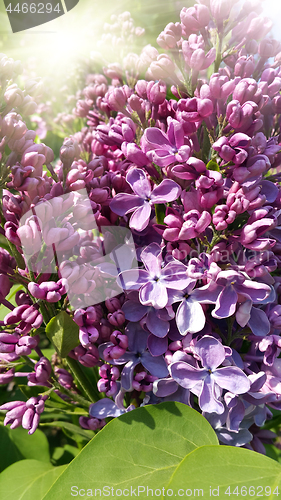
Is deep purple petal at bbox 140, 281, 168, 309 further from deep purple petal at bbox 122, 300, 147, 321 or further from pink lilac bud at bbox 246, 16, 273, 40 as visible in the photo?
pink lilac bud at bbox 246, 16, 273, 40

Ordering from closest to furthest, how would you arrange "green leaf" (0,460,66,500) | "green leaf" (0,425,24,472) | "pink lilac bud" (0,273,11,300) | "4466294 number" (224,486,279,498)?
"4466294 number" (224,486,279,498), "pink lilac bud" (0,273,11,300), "green leaf" (0,460,66,500), "green leaf" (0,425,24,472)

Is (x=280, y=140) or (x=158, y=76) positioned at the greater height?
(x=158, y=76)

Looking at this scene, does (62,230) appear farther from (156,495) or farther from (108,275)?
(156,495)

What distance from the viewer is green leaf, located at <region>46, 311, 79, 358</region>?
1.57ft

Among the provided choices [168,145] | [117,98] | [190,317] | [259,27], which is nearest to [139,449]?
[190,317]

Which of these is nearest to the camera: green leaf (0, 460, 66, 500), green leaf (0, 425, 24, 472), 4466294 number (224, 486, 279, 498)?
4466294 number (224, 486, 279, 498)

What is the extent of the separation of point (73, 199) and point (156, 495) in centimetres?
38

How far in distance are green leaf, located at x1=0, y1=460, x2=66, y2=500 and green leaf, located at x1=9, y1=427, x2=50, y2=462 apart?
11 centimetres

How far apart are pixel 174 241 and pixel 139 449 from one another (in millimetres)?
278

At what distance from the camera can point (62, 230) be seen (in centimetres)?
47

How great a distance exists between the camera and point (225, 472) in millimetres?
443

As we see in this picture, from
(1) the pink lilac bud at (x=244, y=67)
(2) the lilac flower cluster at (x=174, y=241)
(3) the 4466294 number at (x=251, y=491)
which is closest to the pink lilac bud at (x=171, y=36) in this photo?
(2) the lilac flower cluster at (x=174, y=241)

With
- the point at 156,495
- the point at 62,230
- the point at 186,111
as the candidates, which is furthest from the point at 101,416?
the point at 186,111

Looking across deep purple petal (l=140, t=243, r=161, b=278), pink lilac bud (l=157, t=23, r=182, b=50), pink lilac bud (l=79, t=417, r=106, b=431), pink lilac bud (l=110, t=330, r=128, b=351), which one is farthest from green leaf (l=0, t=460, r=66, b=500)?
pink lilac bud (l=157, t=23, r=182, b=50)
